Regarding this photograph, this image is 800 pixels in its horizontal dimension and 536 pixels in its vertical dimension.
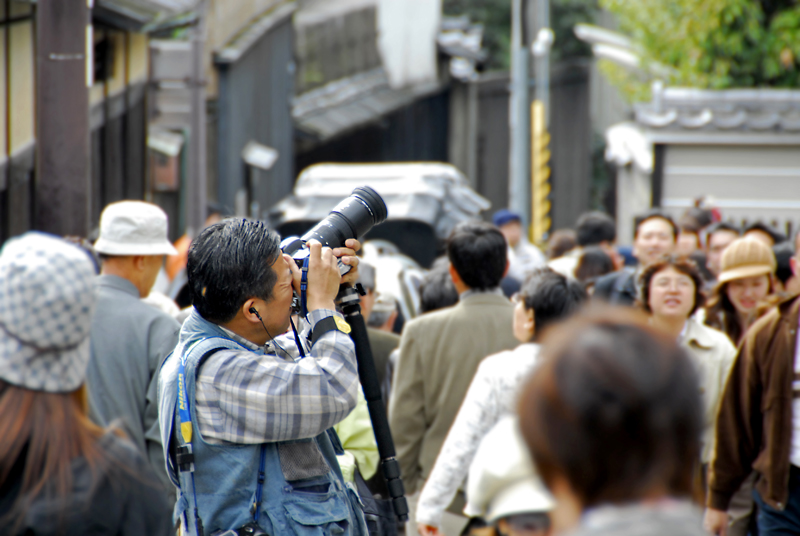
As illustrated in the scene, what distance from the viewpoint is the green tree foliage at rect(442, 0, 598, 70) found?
25.6m

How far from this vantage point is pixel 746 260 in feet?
16.0

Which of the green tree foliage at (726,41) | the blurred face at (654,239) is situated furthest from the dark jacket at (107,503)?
the green tree foliage at (726,41)

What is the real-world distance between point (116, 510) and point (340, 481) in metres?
0.97

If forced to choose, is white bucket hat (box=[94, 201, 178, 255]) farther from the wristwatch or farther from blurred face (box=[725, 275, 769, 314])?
blurred face (box=[725, 275, 769, 314])

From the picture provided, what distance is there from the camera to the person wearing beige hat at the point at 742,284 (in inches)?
191

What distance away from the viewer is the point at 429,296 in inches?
201

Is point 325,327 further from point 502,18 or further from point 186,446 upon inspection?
point 502,18

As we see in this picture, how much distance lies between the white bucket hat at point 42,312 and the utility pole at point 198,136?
7719 millimetres

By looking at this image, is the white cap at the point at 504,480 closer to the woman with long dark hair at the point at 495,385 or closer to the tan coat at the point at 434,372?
the woman with long dark hair at the point at 495,385

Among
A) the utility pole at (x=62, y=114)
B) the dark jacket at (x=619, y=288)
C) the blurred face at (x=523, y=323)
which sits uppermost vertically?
the utility pole at (x=62, y=114)

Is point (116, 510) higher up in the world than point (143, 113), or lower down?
lower down

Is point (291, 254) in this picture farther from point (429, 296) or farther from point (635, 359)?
point (429, 296)

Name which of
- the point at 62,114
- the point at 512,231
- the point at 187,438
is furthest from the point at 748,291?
the point at 512,231

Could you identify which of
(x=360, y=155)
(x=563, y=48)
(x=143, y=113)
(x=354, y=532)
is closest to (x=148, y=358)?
(x=354, y=532)
